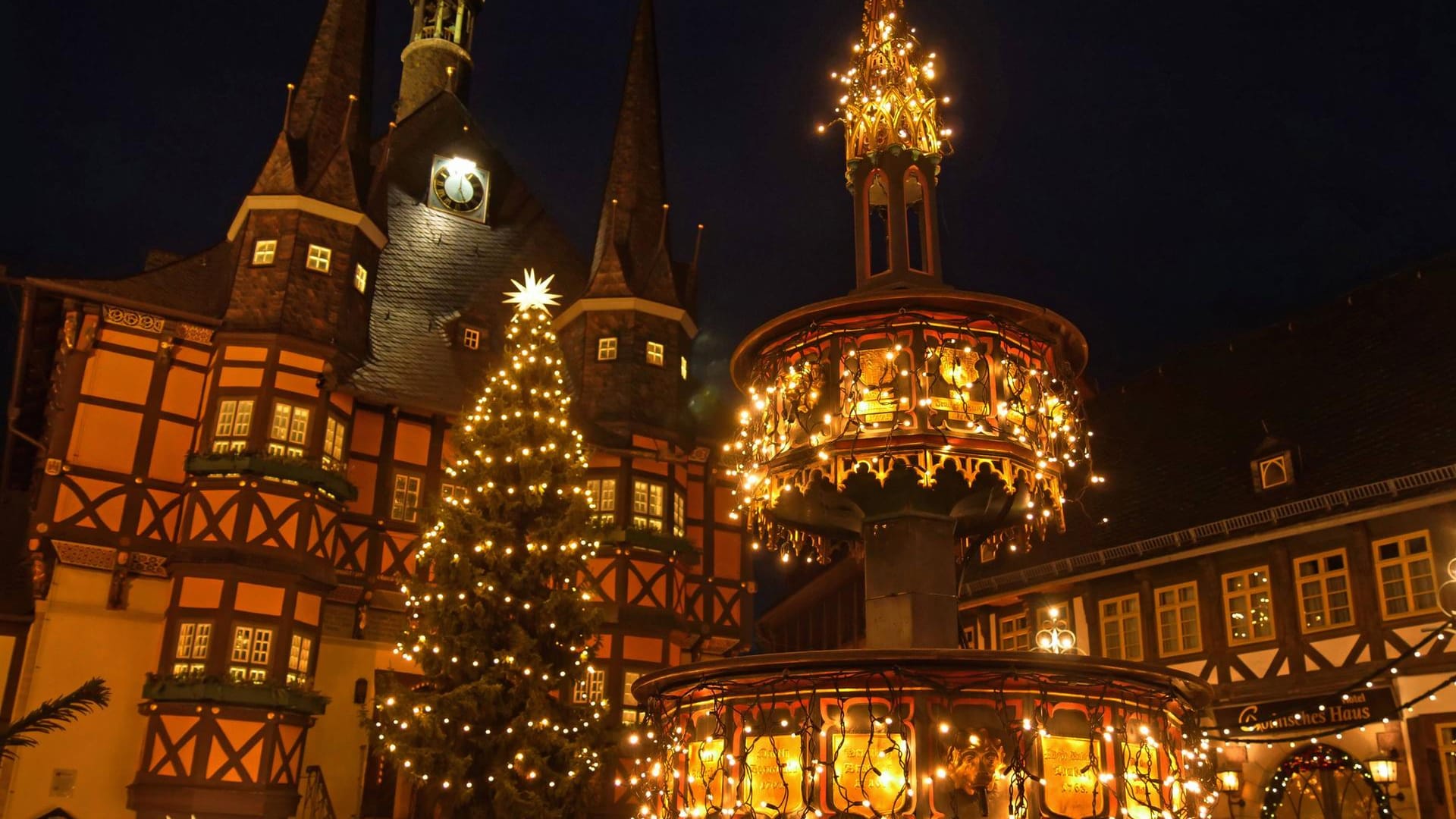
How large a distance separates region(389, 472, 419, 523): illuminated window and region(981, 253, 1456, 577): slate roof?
39.0 ft

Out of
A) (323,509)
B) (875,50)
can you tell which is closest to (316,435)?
(323,509)

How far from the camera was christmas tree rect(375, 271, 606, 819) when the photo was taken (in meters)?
18.0

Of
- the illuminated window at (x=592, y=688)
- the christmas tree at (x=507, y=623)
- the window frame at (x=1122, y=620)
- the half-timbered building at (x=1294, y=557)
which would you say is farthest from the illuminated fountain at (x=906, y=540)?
the illuminated window at (x=592, y=688)

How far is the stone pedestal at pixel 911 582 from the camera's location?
9.34 meters

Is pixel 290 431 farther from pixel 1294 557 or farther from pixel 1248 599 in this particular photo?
pixel 1294 557

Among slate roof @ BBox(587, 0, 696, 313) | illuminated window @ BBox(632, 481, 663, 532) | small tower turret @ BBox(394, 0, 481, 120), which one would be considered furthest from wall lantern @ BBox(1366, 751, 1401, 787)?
small tower turret @ BBox(394, 0, 481, 120)

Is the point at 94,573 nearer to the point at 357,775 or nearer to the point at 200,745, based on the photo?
the point at 200,745

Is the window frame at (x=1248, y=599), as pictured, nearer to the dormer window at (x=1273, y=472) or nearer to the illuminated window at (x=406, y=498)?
the dormer window at (x=1273, y=472)

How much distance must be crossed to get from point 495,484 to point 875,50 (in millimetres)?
11302

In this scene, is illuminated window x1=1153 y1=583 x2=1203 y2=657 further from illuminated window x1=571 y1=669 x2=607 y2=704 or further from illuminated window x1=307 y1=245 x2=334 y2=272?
illuminated window x1=307 y1=245 x2=334 y2=272

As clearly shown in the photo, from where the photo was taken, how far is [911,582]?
946cm

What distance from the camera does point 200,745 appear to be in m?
20.2

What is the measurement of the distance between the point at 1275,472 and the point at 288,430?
17.3 metres

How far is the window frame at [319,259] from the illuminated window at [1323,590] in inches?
723
